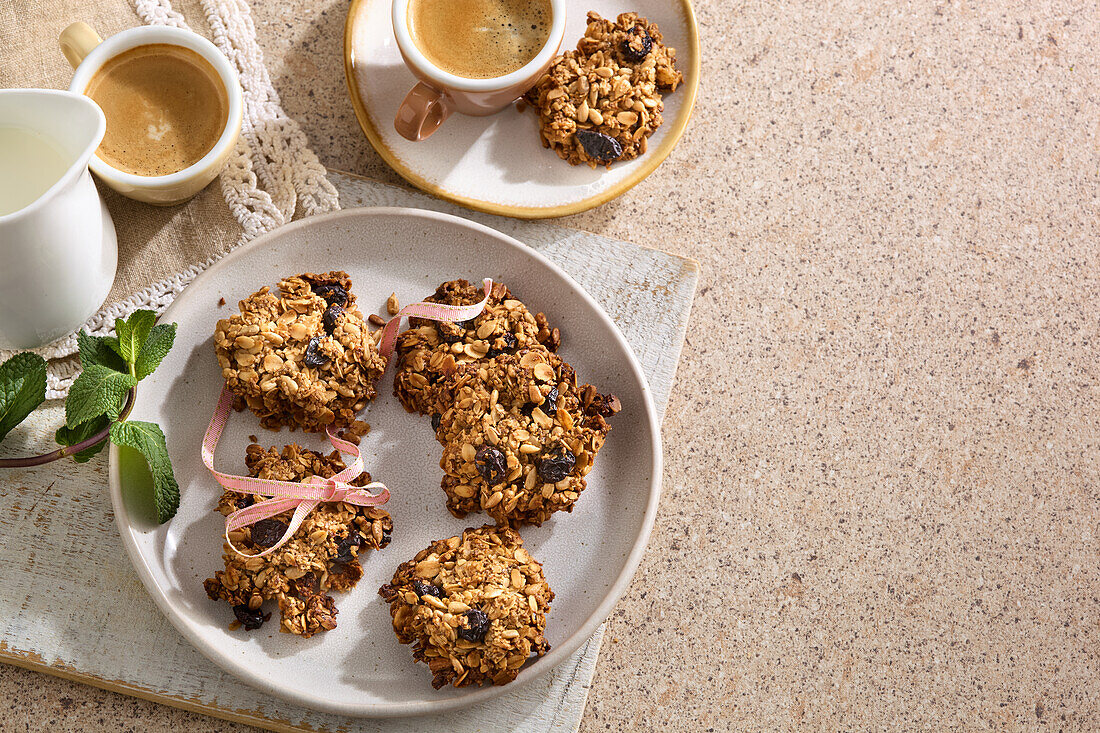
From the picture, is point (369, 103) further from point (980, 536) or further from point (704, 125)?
point (980, 536)

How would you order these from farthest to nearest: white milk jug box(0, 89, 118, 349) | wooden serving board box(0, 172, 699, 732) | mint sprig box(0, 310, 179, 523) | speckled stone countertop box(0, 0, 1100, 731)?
speckled stone countertop box(0, 0, 1100, 731), wooden serving board box(0, 172, 699, 732), mint sprig box(0, 310, 179, 523), white milk jug box(0, 89, 118, 349)

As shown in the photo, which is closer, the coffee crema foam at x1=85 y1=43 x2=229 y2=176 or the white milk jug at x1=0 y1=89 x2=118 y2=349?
the white milk jug at x1=0 y1=89 x2=118 y2=349

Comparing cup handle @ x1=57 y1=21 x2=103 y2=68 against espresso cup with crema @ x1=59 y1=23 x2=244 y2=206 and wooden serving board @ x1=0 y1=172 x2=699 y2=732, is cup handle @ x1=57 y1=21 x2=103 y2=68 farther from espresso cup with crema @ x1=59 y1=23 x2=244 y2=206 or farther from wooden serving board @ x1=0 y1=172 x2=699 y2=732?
wooden serving board @ x1=0 y1=172 x2=699 y2=732

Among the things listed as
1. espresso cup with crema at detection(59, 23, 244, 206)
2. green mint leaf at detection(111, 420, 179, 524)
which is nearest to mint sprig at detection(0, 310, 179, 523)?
green mint leaf at detection(111, 420, 179, 524)

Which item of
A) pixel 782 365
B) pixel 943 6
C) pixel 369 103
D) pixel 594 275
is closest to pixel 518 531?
pixel 594 275

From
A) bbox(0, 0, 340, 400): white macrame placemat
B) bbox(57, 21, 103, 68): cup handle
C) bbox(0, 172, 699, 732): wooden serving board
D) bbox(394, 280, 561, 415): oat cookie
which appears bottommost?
bbox(0, 172, 699, 732): wooden serving board

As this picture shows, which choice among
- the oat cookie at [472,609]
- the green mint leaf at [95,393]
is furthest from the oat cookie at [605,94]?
the green mint leaf at [95,393]

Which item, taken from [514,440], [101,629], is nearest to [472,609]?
[514,440]
